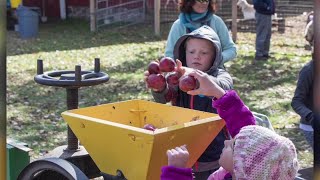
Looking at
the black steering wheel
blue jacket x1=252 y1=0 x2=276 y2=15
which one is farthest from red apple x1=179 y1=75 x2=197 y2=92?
blue jacket x1=252 y1=0 x2=276 y2=15

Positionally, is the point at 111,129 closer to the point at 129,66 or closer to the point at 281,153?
the point at 281,153

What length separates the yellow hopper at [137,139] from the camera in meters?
2.35

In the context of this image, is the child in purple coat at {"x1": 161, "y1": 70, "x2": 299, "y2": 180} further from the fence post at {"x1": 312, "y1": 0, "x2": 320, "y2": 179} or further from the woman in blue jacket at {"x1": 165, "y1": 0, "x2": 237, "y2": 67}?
the woman in blue jacket at {"x1": 165, "y1": 0, "x2": 237, "y2": 67}

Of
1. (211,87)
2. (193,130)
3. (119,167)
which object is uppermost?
(211,87)

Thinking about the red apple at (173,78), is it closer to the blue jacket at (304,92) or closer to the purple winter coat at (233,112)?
the purple winter coat at (233,112)

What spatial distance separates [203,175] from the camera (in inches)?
127

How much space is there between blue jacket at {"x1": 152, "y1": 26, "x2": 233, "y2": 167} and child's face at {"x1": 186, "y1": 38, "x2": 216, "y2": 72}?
26mm

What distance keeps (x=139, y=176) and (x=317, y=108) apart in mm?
1277

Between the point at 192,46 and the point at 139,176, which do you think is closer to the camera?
the point at 139,176

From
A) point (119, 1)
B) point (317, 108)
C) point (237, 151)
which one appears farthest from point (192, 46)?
point (119, 1)

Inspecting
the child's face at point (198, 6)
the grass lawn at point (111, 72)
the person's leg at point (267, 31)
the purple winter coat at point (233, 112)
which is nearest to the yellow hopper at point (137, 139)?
the purple winter coat at point (233, 112)

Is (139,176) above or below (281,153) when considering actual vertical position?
below

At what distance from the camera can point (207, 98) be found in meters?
3.21

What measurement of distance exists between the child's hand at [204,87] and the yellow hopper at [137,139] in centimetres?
14
